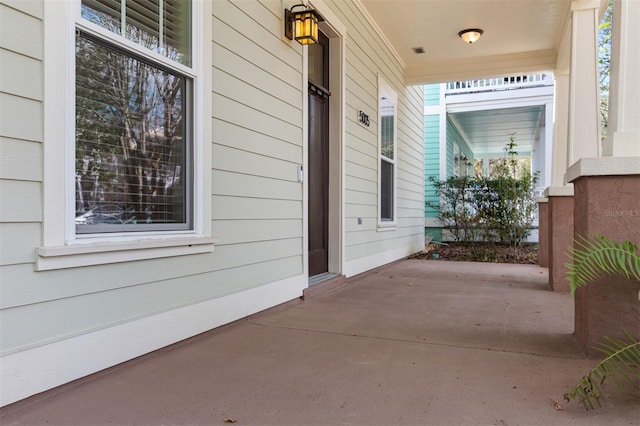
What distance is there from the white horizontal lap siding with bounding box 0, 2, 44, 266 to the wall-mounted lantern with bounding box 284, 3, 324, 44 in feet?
7.27

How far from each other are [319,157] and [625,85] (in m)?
2.82

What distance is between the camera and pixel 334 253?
4836 mm

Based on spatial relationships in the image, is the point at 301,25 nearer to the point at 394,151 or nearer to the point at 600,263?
the point at 600,263

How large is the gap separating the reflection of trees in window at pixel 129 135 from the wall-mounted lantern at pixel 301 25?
1412mm

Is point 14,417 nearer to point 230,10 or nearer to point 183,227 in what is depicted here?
point 183,227

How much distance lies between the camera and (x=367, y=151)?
18.5ft

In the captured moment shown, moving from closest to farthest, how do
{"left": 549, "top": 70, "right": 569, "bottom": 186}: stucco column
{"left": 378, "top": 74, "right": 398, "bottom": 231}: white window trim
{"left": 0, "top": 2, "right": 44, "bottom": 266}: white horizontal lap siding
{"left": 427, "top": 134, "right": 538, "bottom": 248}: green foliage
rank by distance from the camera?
{"left": 0, "top": 2, "right": 44, "bottom": 266}: white horizontal lap siding
{"left": 549, "top": 70, "right": 569, "bottom": 186}: stucco column
{"left": 378, "top": 74, "right": 398, "bottom": 231}: white window trim
{"left": 427, "top": 134, "right": 538, "bottom": 248}: green foliage

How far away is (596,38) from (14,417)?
217 inches

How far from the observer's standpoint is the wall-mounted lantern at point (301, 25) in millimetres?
3693

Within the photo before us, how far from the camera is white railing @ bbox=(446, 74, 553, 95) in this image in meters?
9.78

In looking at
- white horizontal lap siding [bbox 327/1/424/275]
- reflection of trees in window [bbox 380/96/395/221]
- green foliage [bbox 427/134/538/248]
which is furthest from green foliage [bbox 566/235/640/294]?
green foliage [bbox 427/134/538/248]

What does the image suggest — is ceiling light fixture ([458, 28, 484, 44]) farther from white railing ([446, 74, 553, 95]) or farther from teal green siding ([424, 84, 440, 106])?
teal green siding ([424, 84, 440, 106])

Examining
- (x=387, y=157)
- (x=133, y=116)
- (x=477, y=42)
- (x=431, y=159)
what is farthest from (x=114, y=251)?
(x=431, y=159)

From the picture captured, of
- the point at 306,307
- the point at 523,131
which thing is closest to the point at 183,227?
the point at 306,307
